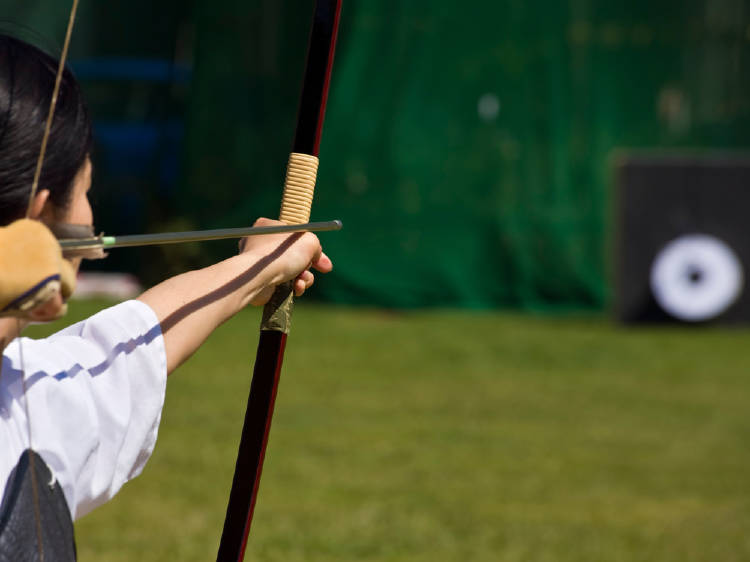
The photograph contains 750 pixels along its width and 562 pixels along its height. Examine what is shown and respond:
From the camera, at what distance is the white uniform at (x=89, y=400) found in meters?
1.18

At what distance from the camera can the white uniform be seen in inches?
46.5

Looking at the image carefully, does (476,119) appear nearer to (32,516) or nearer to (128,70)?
(128,70)

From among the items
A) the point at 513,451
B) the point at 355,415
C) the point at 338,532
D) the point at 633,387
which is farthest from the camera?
the point at 633,387

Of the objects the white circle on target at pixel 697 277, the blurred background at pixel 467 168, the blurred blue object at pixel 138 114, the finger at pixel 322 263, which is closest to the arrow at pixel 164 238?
the finger at pixel 322 263

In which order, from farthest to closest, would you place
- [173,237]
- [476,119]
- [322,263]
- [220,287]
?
[476,119]
[322,263]
[220,287]
[173,237]

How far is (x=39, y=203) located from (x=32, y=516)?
0.90 feet

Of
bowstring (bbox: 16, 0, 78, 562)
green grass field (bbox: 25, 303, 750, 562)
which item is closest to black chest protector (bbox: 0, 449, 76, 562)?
bowstring (bbox: 16, 0, 78, 562)

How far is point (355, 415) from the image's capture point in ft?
16.4

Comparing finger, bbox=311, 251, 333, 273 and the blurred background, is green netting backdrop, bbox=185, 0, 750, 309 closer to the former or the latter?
the blurred background

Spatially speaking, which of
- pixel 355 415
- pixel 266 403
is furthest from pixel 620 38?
pixel 266 403

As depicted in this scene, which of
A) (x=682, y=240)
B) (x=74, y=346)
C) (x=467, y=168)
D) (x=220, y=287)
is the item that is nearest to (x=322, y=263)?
(x=220, y=287)

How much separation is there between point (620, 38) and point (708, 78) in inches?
22.1

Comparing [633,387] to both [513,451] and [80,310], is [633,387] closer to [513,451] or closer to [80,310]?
[513,451]

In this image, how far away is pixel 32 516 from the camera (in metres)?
1.15
